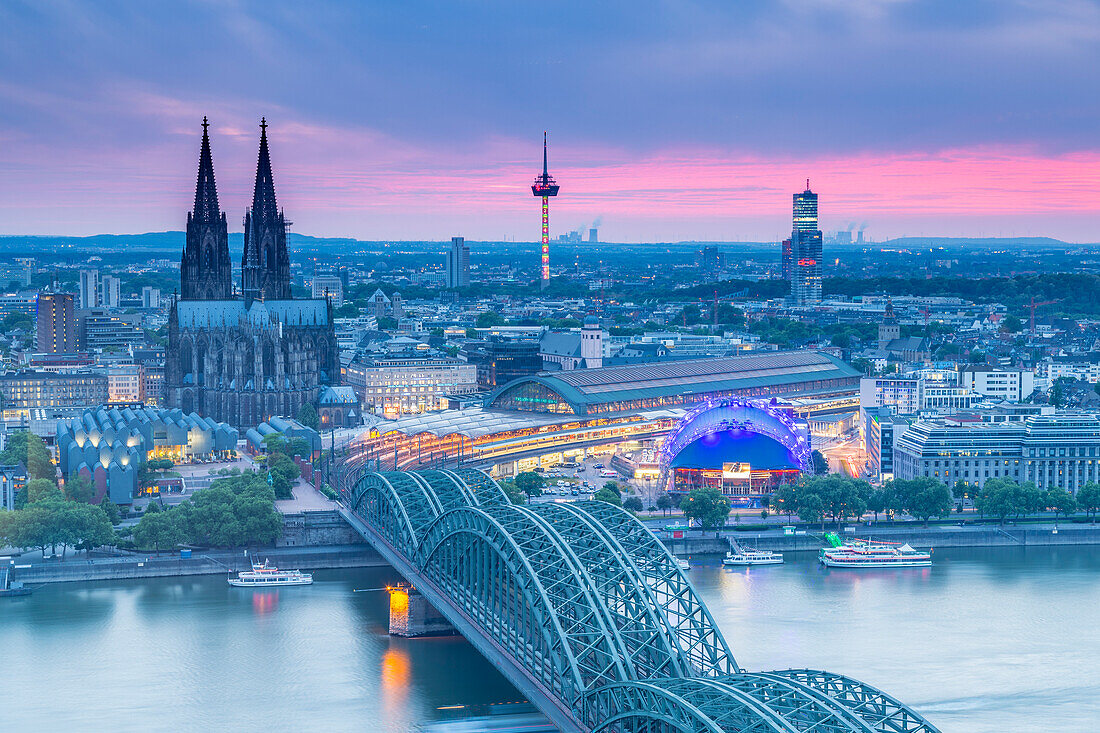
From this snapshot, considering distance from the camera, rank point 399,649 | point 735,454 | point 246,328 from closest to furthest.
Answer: point 399,649 < point 735,454 < point 246,328

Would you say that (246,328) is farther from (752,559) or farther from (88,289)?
(88,289)

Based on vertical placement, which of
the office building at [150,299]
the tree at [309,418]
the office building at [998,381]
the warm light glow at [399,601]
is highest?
the office building at [150,299]

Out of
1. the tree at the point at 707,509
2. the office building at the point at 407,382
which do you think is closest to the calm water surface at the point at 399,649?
the tree at the point at 707,509

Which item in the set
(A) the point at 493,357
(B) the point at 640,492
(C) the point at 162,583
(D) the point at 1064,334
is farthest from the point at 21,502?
(D) the point at 1064,334

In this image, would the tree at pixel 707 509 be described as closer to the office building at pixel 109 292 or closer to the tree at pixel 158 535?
the tree at pixel 158 535

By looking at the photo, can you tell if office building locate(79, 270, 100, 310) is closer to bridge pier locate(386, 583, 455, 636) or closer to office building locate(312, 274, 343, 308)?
office building locate(312, 274, 343, 308)

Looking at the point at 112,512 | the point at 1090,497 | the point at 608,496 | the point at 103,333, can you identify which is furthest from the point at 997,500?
the point at 103,333
